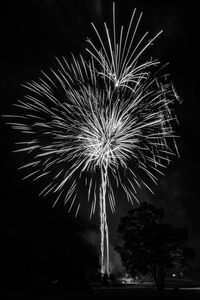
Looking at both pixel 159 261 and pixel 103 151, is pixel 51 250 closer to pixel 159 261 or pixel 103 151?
pixel 159 261

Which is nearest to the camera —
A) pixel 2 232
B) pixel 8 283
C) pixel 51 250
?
pixel 8 283

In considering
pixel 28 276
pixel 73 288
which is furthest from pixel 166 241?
pixel 28 276

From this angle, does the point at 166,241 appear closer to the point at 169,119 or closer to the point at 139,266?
the point at 139,266

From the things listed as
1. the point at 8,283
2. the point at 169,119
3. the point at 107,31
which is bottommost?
the point at 8,283

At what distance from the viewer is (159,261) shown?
1458 inches

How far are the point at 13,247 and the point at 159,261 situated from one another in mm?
17461

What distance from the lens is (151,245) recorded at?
3681 centimetres

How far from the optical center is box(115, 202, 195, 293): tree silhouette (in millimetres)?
36906

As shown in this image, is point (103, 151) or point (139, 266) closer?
point (103, 151)

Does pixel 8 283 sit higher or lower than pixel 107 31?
lower

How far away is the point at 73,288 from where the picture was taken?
136 feet

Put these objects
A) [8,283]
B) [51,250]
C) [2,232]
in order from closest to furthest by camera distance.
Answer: [8,283] → [2,232] → [51,250]

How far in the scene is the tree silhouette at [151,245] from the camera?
36.9 m

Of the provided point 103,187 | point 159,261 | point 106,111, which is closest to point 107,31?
point 106,111
